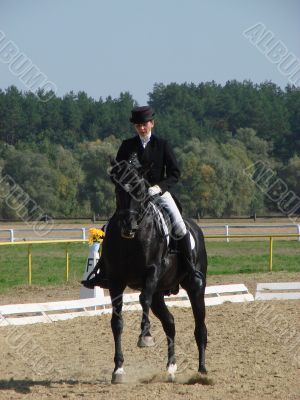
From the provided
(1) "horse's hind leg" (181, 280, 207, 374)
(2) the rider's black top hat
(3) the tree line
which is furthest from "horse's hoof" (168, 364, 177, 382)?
(3) the tree line

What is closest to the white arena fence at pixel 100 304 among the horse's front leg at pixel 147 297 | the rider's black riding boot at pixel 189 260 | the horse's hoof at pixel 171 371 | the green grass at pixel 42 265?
the rider's black riding boot at pixel 189 260

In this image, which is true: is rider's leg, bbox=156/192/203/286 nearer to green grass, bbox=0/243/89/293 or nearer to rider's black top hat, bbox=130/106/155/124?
rider's black top hat, bbox=130/106/155/124

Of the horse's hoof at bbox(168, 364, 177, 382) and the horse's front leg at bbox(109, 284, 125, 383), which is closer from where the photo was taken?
the horse's front leg at bbox(109, 284, 125, 383)

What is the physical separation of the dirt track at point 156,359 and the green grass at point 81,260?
6961 millimetres

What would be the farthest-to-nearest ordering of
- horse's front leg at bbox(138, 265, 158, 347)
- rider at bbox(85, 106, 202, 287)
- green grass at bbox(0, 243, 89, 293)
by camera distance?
green grass at bbox(0, 243, 89, 293), rider at bbox(85, 106, 202, 287), horse's front leg at bbox(138, 265, 158, 347)

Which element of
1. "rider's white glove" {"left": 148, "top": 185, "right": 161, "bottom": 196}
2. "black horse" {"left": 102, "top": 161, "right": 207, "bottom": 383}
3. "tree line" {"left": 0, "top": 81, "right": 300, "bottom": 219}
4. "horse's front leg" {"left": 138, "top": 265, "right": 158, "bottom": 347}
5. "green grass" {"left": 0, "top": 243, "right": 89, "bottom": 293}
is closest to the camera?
"black horse" {"left": 102, "top": 161, "right": 207, "bottom": 383}

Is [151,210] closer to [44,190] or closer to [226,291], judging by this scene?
[226,291]

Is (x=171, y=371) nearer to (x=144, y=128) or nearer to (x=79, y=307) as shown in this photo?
(x=144, y=128)

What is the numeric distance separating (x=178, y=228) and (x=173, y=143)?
6864 cm

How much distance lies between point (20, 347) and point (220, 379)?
9.69 feet

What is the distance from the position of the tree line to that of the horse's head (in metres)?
40.8

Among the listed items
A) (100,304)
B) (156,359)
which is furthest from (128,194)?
(100,304)

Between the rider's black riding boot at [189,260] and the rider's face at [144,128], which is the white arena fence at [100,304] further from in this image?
the rider's face at [144,128]

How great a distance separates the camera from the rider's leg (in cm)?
884
